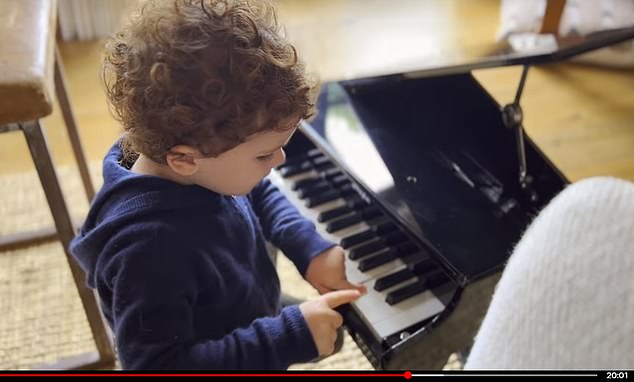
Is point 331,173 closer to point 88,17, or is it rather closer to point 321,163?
point 321,163

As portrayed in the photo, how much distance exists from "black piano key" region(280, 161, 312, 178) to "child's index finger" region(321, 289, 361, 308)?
301 millimetres

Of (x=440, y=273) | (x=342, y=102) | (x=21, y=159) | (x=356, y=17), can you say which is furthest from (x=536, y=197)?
(x=356, y=17)

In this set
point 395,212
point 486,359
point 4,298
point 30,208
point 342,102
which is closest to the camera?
point 486,359

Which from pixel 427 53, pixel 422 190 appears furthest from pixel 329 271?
pixel 427 53

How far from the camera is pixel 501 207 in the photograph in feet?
3.03

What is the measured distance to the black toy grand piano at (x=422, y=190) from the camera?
848mm

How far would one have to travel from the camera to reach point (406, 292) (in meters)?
0.89

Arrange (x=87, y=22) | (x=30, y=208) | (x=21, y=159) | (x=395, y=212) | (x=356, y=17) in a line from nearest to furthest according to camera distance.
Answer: (x=395, y=212), (x=30, y=208), (x=21, y=159), (x=87, y=22), (x=356, y=17)

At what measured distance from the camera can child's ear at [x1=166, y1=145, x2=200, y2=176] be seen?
0.70 m

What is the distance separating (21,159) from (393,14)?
60.5 inches

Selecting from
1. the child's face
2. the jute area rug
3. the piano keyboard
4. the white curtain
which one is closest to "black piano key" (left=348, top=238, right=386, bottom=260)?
the piano keyboard

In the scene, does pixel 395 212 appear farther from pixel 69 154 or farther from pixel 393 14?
pixel 393 14

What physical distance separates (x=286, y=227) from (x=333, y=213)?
101mm

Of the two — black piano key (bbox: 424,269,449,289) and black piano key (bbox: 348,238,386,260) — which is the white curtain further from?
black piano key (bbox: 424,269,449,289)
